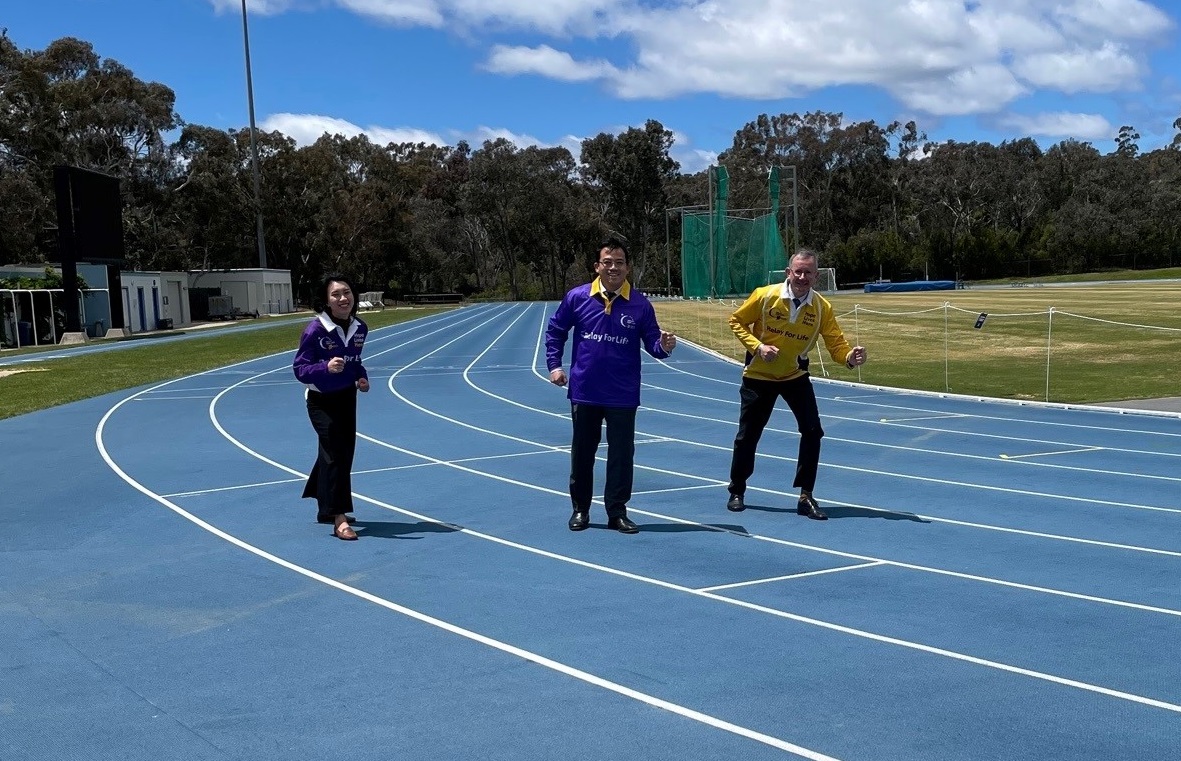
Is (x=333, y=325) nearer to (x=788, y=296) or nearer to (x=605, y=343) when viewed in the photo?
(x=605, y=343)

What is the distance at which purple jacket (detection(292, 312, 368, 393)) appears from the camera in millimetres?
7363

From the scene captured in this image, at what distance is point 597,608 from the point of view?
18.7 feet

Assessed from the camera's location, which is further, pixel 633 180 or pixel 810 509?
pixel 633 180

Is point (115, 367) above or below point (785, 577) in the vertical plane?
below

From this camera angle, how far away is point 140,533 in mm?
7797

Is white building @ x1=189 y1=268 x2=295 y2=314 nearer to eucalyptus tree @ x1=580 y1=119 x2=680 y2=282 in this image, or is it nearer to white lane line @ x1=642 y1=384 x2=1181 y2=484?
eucalyptus tree @ x1=580 y1=119 x2=680 y2=282

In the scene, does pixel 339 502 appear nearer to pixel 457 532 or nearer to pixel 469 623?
pixel 457 532

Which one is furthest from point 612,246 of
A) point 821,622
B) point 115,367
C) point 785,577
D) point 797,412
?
point 115,367

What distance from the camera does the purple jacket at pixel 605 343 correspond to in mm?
7418

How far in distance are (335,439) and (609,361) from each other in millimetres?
1982

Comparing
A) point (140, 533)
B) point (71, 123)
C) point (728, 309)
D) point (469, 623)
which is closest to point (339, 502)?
point (140, 533)

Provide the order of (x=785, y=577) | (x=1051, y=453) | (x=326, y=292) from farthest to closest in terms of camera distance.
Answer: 1. (x=1051, y=453)
2. (x=326, y=292)
3. (x=785, y=577)

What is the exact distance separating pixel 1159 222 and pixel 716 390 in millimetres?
87255

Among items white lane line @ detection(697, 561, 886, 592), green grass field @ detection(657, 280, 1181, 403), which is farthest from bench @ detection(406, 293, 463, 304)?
white lane line @ detection(697, 561, 886, 592)
